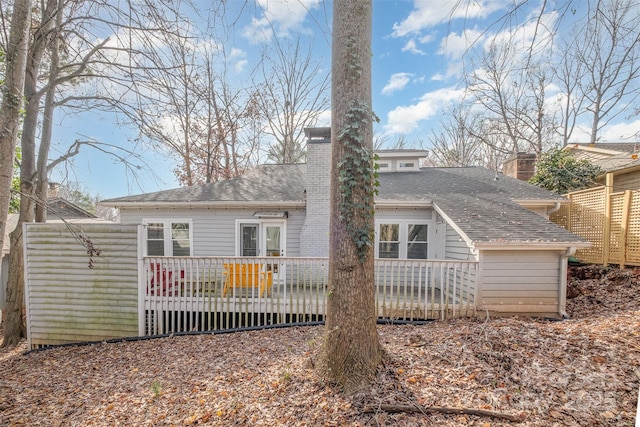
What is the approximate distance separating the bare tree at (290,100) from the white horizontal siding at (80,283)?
12369 millimetres

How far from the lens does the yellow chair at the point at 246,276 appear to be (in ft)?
18.9

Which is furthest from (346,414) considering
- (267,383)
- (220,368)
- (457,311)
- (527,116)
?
(527,116)

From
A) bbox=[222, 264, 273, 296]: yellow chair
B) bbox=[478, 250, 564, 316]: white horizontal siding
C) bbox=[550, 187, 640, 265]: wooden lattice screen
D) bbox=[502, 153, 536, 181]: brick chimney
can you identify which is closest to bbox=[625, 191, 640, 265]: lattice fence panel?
bbox=[550, 187, 640, 265]: wooden lattice screen

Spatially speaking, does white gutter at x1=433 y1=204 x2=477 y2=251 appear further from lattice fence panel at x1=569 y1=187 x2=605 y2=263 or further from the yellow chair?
lattice fence panel at x1=569 y1=187 x2=605 y2=263

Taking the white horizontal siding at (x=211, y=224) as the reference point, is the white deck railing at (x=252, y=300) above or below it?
below

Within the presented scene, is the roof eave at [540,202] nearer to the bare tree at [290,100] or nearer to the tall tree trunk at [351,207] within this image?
the tall tree trunk at [351,207]

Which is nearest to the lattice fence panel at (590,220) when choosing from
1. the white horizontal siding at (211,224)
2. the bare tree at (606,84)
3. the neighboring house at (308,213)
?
the neighboring house at (308,213)

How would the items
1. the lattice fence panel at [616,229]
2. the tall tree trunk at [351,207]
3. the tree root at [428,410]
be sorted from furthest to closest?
the lattice fence panel at [616,229], the tall tree trunk at [351,207], the tree root at [428,410]

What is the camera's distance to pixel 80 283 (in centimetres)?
566

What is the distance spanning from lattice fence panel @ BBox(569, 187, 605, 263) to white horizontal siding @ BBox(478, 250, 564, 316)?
3633 millimetres

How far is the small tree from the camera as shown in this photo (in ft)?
33.1

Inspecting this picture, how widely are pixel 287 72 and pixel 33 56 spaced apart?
1292 centimetres

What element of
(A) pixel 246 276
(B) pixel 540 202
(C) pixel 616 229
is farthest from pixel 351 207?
(C) pixel 616 229

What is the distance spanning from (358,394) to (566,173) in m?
12.1
